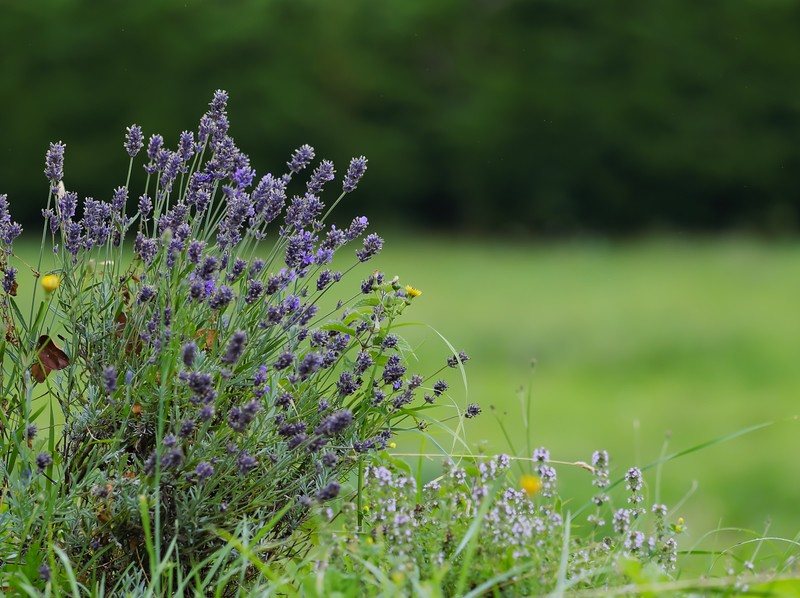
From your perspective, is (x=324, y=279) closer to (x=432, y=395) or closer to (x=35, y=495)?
(x=432, y=395)

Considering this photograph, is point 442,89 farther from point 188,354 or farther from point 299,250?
point 188,354

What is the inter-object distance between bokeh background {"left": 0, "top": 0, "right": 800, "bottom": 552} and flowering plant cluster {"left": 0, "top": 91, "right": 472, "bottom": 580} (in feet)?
29.4

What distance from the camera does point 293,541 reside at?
6.18ft

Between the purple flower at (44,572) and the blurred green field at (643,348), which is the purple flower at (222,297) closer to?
the purple flower at (44,572)

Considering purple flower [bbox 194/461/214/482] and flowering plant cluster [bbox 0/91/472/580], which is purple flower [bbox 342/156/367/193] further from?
purple flower [bbox 194/461/214/482]

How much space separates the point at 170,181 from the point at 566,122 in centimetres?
1153

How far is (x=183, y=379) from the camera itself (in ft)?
5.59

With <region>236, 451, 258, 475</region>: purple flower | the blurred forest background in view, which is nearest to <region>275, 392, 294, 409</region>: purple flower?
<region>236, 451, 258, 475</region>: purple flower

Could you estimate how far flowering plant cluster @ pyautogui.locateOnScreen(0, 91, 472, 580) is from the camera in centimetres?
180

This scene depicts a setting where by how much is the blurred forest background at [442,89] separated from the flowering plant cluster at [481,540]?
10.8 metres

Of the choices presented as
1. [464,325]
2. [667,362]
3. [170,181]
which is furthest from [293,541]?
[464,325]

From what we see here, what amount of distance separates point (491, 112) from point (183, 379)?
11526mm

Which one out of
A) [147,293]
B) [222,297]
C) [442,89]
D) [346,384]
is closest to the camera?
[222,297]

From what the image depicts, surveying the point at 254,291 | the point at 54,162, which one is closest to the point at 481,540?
the point at 254,291
